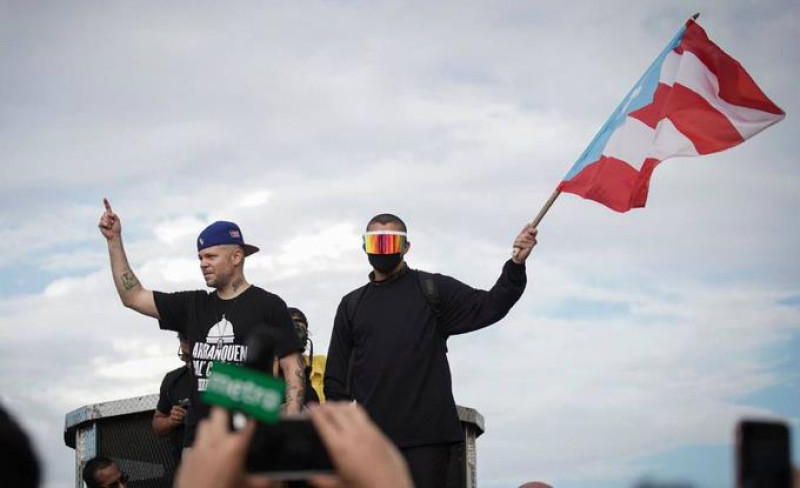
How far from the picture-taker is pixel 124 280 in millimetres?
7652

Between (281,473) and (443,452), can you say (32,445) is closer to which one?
(281,473)

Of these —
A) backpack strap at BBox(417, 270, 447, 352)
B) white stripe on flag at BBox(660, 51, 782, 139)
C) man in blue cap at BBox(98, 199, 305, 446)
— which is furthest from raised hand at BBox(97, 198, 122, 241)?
white stripe on flag at BBox(660, 51, 782, 139)

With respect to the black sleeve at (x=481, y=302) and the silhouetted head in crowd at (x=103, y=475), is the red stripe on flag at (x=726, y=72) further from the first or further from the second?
the silhouetted head in crowd at (x=103, y=475)

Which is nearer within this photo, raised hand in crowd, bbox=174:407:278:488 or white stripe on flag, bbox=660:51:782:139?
raised hand in crowd, bbox=174:407:278:488

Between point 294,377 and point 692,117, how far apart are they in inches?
130

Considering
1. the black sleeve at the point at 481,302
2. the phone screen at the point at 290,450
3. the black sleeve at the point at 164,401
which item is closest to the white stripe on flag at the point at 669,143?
the black sleeve at the point at 481,302

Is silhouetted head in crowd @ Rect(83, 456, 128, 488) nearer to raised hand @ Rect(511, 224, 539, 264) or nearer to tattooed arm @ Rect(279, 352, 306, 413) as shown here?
tattooed arm @ Rect(279, 352, 306, 413)

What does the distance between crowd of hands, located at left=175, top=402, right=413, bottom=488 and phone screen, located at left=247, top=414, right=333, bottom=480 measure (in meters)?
0.02

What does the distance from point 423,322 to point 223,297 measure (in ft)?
4.15

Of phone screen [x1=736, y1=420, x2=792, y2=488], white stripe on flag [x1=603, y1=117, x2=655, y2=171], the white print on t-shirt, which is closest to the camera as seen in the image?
phone screen [x1=736, y1=420, x2=792, y2=488]

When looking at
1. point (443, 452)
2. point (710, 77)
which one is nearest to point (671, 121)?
point (710, 77)

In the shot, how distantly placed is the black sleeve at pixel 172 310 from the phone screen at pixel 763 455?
6291mm

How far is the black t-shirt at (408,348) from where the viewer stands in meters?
7.22

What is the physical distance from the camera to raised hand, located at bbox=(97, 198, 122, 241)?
7.55 metres
